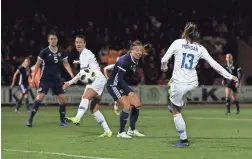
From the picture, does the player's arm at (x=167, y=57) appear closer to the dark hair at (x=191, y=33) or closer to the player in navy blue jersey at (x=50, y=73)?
the dark hair at (x=191, y=33)

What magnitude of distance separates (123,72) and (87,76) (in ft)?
2.72

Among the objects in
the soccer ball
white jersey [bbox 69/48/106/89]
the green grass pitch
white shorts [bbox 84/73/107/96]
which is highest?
white jersey [bbox 69/48/106/89]

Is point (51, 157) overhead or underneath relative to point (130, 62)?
underneath

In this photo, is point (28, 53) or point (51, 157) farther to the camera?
point (28, 53)

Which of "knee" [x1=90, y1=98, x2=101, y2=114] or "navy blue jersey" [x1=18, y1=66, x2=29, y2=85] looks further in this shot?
"navy blue jersey" [x1=18, y1=66, x2=29, y2=85]

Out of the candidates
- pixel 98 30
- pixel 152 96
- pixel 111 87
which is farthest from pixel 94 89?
pixel 98 30

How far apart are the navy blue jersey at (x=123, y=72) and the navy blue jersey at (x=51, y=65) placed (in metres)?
4.09

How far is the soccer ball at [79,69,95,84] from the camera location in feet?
45.8

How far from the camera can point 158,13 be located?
130 ft

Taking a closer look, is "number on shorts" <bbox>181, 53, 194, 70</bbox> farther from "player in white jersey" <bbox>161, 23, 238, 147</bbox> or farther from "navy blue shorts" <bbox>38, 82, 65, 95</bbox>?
"navy blue shorts" <bbox>38, 82, 65, 95</bbox>

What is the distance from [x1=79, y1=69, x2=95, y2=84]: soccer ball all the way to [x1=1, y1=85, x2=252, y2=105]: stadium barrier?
54.9 ft

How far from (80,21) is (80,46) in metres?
24.6

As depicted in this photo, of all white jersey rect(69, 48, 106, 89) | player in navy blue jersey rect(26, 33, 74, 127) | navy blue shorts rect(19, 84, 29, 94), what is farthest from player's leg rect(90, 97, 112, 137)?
navy blue shorts rect(19, 84, 29, 94)

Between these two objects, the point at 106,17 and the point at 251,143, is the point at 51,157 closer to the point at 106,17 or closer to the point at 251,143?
the point at 251,143
